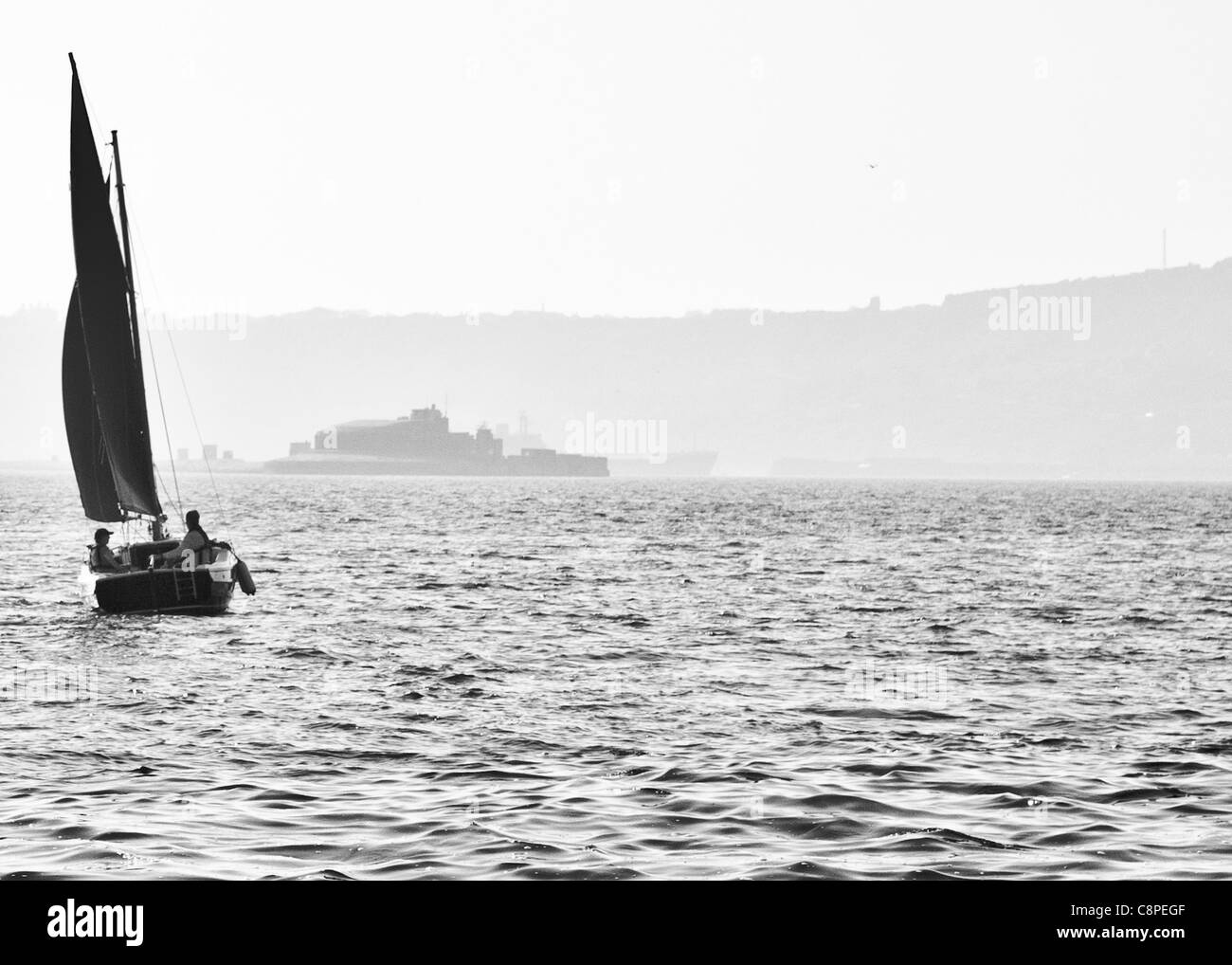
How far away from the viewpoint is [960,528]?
97.8 metres

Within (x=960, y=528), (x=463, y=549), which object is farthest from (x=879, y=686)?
(x=960, y=528)

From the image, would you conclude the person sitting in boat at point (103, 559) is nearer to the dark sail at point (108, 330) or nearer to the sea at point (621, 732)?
the dark sail at point (108, 330)

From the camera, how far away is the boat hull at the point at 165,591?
1356 inches

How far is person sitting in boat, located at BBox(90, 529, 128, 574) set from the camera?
35875 millimetres

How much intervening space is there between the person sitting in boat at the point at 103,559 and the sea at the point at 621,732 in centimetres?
159

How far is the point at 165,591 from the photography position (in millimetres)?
34906

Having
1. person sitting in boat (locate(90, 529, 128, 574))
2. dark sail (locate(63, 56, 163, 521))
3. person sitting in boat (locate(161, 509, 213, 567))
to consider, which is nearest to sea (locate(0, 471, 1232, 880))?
person sitting in boat (locate(161, 509, 213, 567))

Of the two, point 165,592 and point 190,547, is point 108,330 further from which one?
point 165,592

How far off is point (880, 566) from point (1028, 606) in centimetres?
1818

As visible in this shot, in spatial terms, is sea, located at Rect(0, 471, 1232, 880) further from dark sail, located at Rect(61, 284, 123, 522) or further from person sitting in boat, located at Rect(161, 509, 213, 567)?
dark sail, located at Rect(61, 284, 123, 522)

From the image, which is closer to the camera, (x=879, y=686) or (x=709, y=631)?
(x=879, y=686)

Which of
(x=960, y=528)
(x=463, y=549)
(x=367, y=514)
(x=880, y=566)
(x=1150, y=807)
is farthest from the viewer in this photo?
(x=367, y=514)
